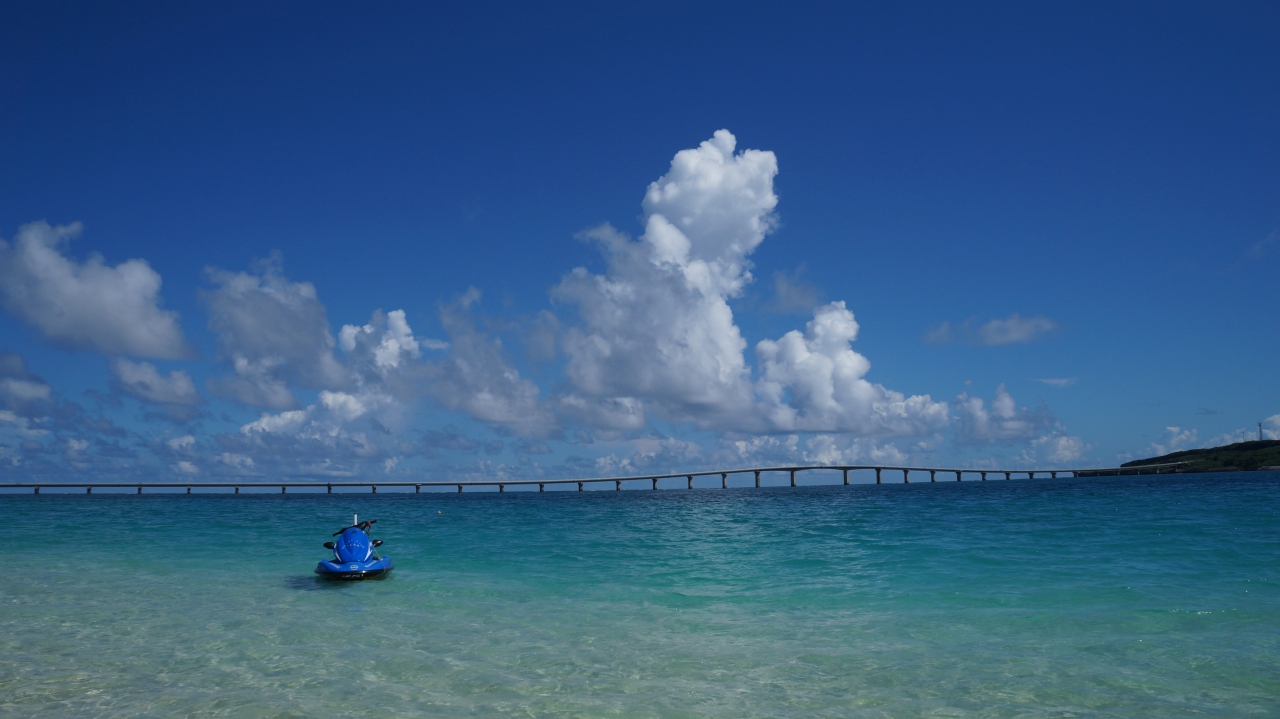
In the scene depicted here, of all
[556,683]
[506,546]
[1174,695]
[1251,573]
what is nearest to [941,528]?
[1251,573]

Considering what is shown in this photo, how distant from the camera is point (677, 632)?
16094mm

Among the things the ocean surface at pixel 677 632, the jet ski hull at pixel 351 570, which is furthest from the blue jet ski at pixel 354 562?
the ocean surface at pixel 677 632

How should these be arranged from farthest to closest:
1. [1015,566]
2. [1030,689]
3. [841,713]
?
[1015,566]
[1030,689]
[841,713]

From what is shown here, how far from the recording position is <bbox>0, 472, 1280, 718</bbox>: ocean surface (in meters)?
11.2

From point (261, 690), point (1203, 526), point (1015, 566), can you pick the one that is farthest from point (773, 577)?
point (1203, 526)

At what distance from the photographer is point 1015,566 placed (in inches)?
929

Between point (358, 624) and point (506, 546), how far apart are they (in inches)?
744

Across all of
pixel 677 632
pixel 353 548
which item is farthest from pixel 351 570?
pixel 677 632

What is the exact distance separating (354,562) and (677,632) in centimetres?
1161

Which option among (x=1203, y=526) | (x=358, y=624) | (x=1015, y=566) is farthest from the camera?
(x=1203, y=526)

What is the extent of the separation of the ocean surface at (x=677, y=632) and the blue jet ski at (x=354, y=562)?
0.44m

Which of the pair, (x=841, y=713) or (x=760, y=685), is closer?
(x=841, y=713)

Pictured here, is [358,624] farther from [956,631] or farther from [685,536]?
[685,536]

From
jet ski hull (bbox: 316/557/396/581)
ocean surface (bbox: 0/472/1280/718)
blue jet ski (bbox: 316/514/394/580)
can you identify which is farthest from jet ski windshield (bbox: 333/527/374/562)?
ocean surface (bbox: 0/472/1280/718)
